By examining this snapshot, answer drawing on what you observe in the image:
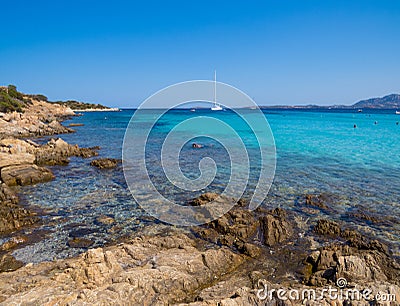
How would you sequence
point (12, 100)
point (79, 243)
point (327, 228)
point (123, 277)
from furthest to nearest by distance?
point (12, 100)
point (327, 228)
point (79, 243)
point (123, 277)

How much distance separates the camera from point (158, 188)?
15.8m

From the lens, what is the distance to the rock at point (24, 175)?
50.0 ft

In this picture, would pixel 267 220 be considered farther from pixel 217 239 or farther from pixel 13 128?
pixel 13 128

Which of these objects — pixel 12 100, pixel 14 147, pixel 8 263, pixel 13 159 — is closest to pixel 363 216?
pixel 8 263

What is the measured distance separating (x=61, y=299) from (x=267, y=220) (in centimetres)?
709

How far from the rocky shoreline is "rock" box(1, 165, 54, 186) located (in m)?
3.85

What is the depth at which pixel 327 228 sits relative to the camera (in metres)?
9.91

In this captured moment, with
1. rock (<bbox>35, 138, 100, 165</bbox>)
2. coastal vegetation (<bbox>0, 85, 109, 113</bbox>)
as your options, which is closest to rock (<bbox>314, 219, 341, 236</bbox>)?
rock (<bbox>35, 138, 100, 165</bbox>)

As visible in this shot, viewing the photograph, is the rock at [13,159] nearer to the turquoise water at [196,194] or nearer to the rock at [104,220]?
the turquoise water at [196,194]

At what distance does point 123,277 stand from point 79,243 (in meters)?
3.76

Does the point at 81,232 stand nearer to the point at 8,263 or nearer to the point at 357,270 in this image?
the point at 8,263

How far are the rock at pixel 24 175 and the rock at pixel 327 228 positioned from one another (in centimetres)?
1512

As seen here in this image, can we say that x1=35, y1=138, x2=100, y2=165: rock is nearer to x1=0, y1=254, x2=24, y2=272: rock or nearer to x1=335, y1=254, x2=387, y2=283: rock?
x1=0, y1=254, x2=24, y2=272: rock

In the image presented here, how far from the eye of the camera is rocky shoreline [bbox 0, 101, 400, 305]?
531cm
